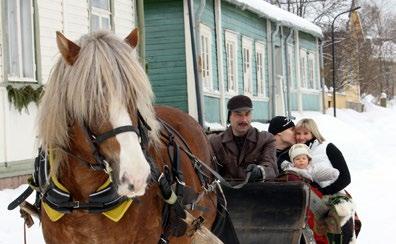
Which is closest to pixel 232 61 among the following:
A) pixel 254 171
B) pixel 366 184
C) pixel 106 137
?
pixel 366 184

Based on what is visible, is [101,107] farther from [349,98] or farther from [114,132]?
[349,98]

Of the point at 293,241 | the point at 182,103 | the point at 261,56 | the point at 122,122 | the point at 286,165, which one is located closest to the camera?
the point at 122,122

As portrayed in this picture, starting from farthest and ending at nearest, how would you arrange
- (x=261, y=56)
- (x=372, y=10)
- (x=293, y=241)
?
1. (x=372, y=10)
2. (x=261, y=56)
3. (x=293, y=241)

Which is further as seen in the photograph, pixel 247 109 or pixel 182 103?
pixel 182 103

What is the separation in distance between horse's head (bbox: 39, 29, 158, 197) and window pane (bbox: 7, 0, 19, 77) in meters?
6.75

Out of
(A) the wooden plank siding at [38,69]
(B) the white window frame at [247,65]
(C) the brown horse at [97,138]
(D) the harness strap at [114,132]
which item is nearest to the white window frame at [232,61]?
(B) the white window frame at [247,65]

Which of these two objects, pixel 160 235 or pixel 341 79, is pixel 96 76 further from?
pixel 341 79

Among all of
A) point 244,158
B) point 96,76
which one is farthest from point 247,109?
point 96,76

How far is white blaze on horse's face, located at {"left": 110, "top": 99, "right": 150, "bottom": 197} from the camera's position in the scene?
2.80 meters

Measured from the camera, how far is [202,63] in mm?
16844

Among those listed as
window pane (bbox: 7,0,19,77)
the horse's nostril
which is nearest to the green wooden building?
window pane (bbox: 7,0,19,77)

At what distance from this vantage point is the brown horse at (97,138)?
298cm

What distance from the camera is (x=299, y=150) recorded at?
18.2ft

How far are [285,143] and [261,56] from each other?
16.5m
